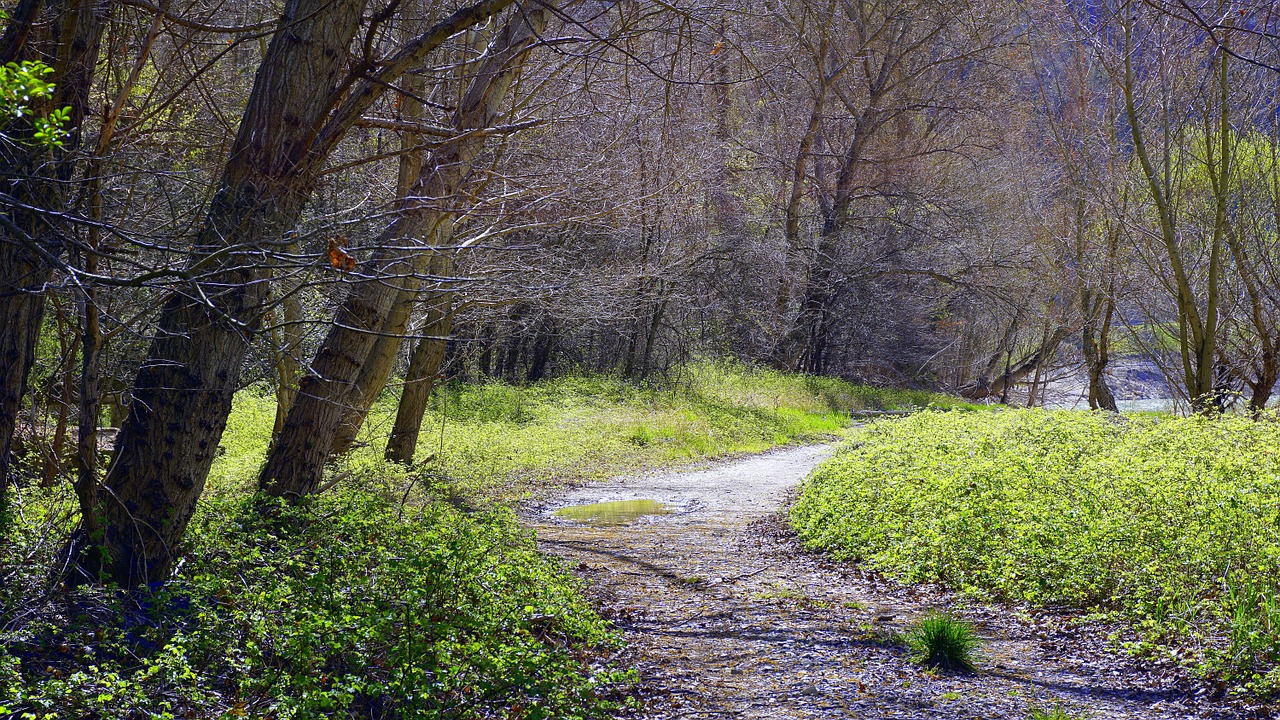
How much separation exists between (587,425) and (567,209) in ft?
19.5

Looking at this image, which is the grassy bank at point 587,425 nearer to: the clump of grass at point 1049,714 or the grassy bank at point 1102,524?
the grassy bank at point 1102,524

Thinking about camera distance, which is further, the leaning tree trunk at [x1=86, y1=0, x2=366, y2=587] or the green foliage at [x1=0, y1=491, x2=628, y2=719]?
the leaning tree trunk at [x1=86, y1=0, x2=366, y2=587]

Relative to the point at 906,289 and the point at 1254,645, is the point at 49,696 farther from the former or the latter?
the point at 906,289

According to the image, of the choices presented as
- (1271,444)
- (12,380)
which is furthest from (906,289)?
(12,380)

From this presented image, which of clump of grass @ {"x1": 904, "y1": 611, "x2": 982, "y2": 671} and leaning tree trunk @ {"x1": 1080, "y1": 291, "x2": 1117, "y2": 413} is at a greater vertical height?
leaning tree trunk @ {"x1": 1080, "y1": 291, "x2": 1117, "y2": 413}

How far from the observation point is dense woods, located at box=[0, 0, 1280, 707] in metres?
4.74

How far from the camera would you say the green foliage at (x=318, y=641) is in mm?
3691

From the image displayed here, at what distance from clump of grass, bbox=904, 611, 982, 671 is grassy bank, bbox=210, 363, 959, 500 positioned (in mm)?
5382

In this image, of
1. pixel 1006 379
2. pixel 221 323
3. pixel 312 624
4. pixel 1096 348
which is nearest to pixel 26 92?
pixel 221 323

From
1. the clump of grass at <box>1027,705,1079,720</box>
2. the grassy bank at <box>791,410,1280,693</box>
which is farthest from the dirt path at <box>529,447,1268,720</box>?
the grassy bank at <box>791,410,1280,693</box>

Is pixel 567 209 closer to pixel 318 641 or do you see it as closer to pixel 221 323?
pixel 221 323

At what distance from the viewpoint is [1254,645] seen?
14.8 feet

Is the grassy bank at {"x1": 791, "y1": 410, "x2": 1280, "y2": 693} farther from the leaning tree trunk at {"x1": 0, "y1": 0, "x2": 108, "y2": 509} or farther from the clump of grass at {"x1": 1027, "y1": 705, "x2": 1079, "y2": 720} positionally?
the leaning tree trunk at {"x1": 0, "y1": 0, "x2": 108, "y2": 509}

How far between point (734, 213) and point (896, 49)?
6932mm
